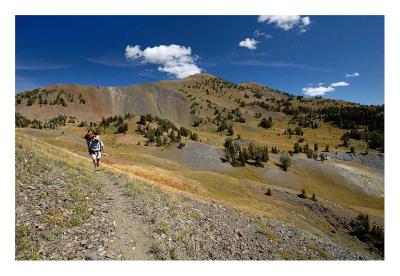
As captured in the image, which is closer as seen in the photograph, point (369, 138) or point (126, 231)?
point (126, 231)

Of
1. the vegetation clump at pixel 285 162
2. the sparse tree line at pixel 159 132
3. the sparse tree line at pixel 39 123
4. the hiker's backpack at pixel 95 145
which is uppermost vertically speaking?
the sparse tree line at pixel 39 123

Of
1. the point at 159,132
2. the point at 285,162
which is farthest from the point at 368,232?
the point at 159,132

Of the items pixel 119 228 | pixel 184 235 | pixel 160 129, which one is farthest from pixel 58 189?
pixel 160 129

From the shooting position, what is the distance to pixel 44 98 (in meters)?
139

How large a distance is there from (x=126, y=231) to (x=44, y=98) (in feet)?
459

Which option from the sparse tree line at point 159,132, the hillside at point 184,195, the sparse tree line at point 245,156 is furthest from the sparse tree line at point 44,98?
the sparse tree line at point 245,156

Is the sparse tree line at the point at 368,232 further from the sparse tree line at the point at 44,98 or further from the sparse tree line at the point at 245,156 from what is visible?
the sparse tree line at the point at 44,98

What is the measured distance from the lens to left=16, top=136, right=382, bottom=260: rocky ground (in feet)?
43.2

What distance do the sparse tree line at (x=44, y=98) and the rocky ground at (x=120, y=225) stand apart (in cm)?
12095

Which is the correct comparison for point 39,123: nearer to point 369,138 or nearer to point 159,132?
point 159,132

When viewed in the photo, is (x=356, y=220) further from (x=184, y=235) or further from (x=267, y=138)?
(x=267, y=138)

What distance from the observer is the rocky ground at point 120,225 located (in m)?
13.2

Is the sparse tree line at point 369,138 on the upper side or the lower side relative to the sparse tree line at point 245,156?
upper
